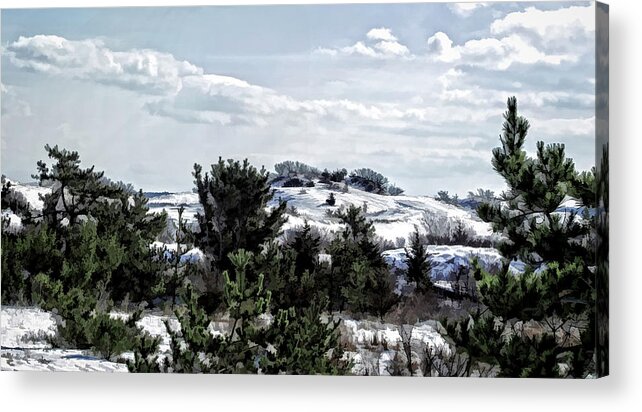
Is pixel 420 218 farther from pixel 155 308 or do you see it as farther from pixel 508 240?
pixel 155 308

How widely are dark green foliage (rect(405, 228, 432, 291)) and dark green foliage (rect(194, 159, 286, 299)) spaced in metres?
0.94

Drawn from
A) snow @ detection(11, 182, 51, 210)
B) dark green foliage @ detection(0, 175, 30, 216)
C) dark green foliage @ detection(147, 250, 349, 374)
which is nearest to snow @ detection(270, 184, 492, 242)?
dark green foliage @ detection(147, 250, 349, 374)

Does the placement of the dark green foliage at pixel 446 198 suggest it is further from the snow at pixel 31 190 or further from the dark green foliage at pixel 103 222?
the snow at pixel 31 190

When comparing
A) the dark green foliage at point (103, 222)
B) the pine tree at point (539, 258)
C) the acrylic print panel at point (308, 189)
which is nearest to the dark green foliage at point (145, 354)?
the acrylic print panel at point (308, 189)

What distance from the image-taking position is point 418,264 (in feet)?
35.4

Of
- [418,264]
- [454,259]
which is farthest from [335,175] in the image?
[454,259]

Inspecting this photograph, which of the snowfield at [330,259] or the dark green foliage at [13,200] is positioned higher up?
the dark green foliage at [13,200]

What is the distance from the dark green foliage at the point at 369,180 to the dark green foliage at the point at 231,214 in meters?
0.56

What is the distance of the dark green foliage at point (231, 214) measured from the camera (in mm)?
10922

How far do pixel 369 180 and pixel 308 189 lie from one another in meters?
0.44

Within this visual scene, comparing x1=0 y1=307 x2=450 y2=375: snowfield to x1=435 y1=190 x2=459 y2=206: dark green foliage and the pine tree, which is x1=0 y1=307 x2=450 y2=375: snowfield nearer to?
the pine tree

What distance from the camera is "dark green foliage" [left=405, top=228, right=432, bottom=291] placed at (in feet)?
35.3

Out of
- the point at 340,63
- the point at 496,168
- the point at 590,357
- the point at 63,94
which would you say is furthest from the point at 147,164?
the point at 590,357

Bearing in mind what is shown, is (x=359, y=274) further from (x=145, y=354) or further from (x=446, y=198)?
(x=145, y=354)
